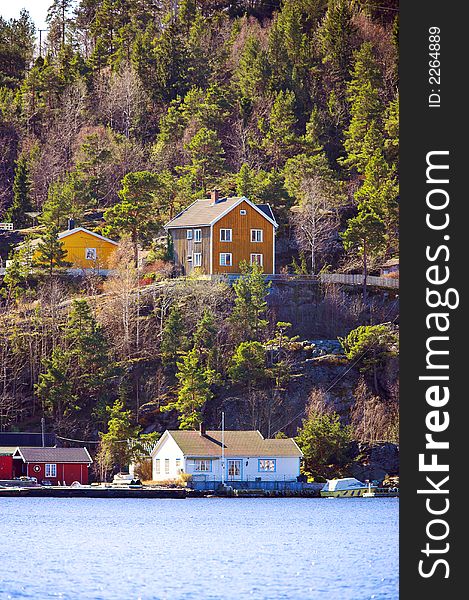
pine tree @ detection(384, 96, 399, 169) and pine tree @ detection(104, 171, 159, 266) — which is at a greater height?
pine tree @ detection(384, 96, 399, 169)

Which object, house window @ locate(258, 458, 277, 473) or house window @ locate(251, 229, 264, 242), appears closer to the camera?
house window @ locate(258, 458, 277, 473)

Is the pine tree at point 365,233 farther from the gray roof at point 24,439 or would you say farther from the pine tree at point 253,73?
the pine tree at point 253,73

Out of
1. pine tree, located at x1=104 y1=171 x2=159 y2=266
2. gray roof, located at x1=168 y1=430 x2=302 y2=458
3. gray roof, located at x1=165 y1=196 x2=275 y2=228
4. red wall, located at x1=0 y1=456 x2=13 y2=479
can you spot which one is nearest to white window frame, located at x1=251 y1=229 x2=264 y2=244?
gray roof, located at x1=165 y1=196 x2=275 y2=228

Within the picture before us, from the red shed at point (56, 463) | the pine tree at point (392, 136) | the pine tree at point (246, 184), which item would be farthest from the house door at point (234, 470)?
the pine tree at point (392, 136)

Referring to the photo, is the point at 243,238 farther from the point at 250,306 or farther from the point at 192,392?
the point at 192,392

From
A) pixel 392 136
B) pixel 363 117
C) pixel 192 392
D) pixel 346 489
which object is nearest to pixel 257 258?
pixel 392 136

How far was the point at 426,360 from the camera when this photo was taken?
15.3 m

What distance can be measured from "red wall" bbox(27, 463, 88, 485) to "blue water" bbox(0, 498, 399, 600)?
20.3 feet

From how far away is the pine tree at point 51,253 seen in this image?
284 ft

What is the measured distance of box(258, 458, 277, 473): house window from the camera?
7319 cm

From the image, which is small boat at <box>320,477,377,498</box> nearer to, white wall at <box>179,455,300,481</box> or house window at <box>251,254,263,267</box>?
white wall at <box>179,455,300,481</box>

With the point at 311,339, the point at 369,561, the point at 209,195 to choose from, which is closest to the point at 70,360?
the point at 311,339

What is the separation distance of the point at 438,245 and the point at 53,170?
96860mm

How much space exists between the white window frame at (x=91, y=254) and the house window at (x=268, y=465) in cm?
2358
